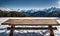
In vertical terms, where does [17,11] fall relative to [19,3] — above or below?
below

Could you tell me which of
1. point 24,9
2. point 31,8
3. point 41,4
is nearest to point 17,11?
point 24,9

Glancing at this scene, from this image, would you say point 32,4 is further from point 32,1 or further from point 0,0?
point 0,0

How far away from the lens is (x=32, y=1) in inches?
196

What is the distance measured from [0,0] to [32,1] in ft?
4.61

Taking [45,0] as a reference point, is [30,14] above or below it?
below

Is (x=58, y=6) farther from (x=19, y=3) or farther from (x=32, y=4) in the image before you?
(x=19, y=3)

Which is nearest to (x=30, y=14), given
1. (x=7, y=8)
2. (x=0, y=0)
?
(x=7, y=8)

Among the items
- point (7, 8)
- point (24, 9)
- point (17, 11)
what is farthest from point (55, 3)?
point (7, 8)

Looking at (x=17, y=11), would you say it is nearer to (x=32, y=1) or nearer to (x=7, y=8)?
(x=7, y=8)

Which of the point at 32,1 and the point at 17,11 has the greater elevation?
the point at 32,1

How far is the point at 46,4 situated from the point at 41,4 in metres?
0.22

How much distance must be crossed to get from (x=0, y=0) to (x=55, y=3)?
8.00ft

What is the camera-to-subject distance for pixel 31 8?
16.7 ft

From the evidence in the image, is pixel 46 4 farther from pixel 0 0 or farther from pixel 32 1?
pixel 0 0
